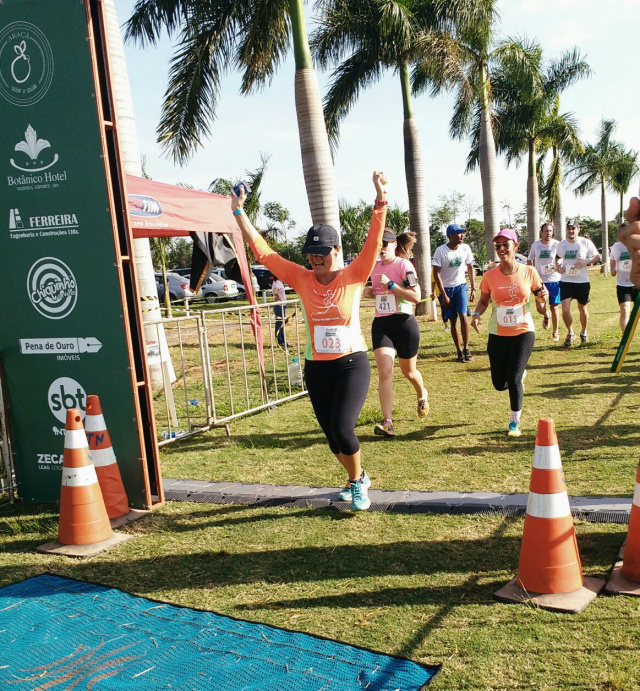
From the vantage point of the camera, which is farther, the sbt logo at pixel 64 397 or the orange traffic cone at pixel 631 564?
the sbt logo at pixel 64 397

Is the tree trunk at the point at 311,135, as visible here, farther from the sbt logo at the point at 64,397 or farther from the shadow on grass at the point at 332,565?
the shadow on grass at the point at 332,565

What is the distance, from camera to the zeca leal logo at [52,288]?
17.6 ft

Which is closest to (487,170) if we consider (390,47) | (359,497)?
(390,47)

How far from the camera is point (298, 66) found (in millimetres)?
12867

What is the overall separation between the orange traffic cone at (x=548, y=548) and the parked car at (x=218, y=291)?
34.5m

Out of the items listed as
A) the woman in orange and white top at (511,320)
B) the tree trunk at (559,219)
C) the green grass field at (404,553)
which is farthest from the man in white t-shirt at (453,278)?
the tree trunk at (559,219)

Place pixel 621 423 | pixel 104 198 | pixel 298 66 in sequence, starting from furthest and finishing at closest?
pixel 298 66
pixel 621 423
pixel 104 198

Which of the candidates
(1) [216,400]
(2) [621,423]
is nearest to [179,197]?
(1) [216,400]

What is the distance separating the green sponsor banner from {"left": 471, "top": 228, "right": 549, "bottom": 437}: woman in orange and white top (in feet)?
11.3

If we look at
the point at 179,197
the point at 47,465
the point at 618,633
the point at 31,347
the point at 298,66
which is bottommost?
the point at 618,633

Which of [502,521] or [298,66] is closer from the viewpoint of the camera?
[502,521]

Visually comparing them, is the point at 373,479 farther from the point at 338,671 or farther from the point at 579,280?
the point at 579,280

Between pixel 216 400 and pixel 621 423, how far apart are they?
215 inches

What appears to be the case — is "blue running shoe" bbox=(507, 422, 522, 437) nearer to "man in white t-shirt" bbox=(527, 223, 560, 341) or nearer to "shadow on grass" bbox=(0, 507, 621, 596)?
"shadow on grass" bbox=(0, 507, 621, 596)
